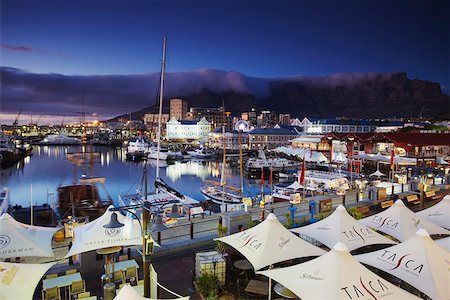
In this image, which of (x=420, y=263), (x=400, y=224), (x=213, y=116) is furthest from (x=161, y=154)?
(x=213, y=116)

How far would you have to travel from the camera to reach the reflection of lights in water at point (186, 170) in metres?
60.9

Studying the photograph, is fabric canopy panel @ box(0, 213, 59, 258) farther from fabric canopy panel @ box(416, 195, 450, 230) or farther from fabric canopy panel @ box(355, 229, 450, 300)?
fabric canopy panel @ box(416, 195, 450, 230)

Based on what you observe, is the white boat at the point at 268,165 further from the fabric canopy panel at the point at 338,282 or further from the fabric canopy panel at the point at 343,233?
the fabric canopy panel at the point at 338,282

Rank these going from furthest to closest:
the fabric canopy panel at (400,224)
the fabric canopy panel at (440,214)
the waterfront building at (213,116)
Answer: the waterfront building at (213,116) < the fabric canopy panel at (440,214) < the fabric canopy panel at (400,224)

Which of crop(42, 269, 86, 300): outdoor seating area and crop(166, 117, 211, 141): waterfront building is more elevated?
crop(166, 117, 211, 141): waterfront building

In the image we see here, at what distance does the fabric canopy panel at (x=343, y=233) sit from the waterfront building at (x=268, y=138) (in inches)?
3295

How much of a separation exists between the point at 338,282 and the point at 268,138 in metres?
90.3

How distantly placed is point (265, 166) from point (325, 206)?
39264 mm

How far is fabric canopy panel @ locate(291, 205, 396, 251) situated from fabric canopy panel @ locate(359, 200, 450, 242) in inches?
60.0

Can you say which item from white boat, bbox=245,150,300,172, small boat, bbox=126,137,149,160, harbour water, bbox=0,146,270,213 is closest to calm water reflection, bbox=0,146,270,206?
harbour water, bbox=0,146,270,213

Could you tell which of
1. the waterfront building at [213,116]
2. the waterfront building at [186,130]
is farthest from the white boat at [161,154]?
the waterfront building at [213,116]

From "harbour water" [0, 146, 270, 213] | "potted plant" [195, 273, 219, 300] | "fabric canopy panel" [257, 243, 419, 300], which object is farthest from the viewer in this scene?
"harbour water" [0, 146, 270, 213]

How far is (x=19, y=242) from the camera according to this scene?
941 centimetres

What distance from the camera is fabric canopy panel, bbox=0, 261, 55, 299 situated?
661cm
